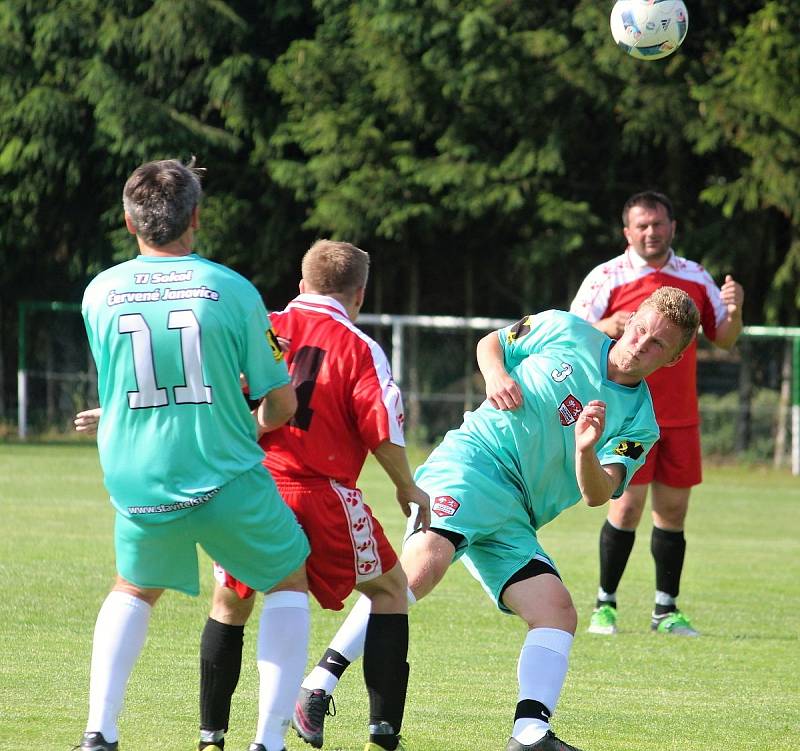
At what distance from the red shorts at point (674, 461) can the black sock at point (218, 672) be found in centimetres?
392

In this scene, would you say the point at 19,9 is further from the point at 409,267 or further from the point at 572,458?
the point at 572,458

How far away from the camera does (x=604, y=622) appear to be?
25.1 ft

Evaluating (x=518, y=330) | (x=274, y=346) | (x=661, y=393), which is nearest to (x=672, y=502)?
(x=661, y=393)

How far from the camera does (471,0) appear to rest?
810 inches

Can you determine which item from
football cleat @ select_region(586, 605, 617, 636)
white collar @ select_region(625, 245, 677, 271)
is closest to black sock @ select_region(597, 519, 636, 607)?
football cleat @ select_region(586, 605, 617, 636)

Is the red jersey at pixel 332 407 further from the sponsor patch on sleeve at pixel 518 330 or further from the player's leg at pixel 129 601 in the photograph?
the sponsor patch on sleeve at pixel 518 330

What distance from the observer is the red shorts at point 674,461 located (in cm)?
808

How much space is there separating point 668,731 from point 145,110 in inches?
728

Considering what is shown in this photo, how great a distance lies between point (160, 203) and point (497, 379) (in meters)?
1.76

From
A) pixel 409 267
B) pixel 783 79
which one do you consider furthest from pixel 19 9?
pixel 783 79

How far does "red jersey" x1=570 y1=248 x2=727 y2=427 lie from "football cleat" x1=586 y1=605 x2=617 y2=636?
119cm

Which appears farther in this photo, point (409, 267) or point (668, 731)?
point (409, 267)

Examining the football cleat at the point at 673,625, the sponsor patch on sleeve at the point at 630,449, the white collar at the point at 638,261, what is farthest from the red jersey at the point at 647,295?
the sponsor patch on sleeve at the point at 630,449

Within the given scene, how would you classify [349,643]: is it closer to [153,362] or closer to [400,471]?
[400,471]
